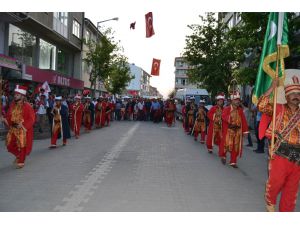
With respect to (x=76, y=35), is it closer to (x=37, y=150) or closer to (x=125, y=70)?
(x=125, y=70)

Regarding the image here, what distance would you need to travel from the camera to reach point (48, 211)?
568 centimetres

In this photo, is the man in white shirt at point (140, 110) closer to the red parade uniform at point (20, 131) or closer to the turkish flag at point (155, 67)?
the turkish flag at point (155, 67)

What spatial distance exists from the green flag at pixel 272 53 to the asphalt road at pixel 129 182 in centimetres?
180

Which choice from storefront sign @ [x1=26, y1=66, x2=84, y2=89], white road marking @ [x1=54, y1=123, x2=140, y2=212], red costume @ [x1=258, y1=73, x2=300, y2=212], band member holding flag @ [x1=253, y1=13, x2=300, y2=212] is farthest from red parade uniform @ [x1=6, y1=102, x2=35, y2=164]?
storefront sign @ [x1=26, y1=66, x2=84, y2=89]

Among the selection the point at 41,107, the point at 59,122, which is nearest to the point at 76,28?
the point at 41,107

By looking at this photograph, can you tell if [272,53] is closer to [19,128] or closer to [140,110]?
[19,128]

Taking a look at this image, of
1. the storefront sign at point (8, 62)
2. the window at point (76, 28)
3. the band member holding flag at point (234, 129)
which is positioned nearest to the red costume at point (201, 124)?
the band member holding flag at point (234, 129)

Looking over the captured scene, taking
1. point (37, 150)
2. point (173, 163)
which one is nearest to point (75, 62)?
point (37, 150)

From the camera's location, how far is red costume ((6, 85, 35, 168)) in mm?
9492

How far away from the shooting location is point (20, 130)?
9.52m

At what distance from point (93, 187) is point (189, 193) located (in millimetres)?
1643

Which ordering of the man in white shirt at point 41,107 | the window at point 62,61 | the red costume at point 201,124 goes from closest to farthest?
the red costume at point 201,124 < the man in white shirt at point 41,107 < the window at point 62,61

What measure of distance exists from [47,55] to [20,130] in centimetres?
2303

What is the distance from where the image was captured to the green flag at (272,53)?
6020 mm
